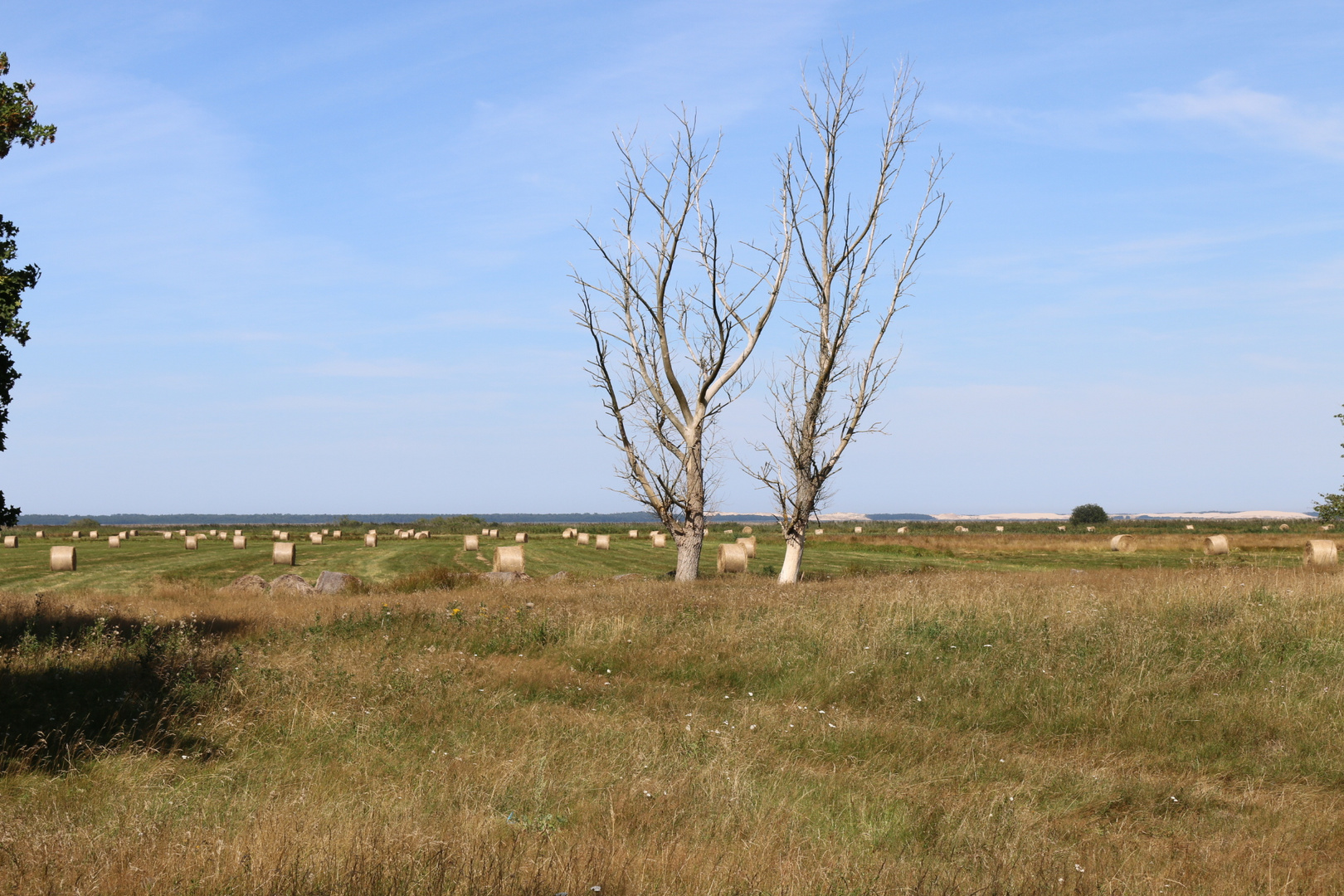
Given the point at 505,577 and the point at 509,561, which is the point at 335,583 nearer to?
the point at 505,577

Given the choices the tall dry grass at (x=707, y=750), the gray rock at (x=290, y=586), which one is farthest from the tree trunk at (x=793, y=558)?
the gray rock at (x=290, y=586)

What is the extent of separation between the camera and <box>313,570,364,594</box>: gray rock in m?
25.9

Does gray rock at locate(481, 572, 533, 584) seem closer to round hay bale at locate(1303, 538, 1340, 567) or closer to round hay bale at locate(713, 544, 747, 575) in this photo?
round hay bale at locate(713, 544, 747, 575)

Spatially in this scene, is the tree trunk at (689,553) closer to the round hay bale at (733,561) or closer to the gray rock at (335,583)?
the round hay bale at (733,561)

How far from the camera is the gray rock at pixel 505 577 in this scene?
27109 millimetres

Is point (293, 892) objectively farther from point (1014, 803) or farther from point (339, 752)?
point (1014, 803)

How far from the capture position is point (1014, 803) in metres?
7.01

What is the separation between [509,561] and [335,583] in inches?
270

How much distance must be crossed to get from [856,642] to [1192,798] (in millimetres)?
5586

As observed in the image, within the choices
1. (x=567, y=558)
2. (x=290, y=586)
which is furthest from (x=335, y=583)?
(x=567, y=558)

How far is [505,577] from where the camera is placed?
2816 cm

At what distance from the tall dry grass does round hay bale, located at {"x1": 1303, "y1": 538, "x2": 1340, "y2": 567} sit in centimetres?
2078

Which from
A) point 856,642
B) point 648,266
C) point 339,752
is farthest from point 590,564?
point 339,752

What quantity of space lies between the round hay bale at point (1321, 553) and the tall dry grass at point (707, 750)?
2078 centimetres
